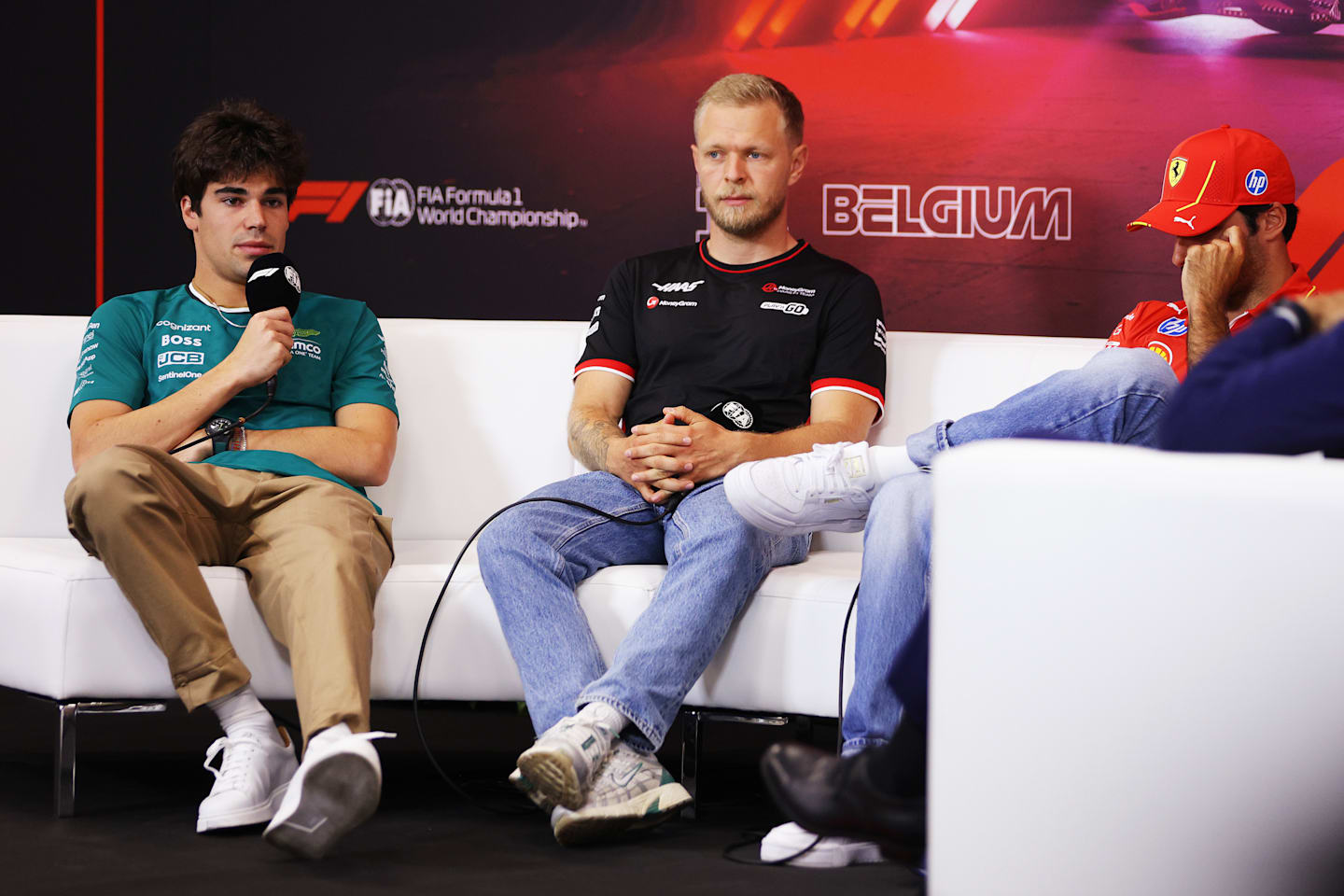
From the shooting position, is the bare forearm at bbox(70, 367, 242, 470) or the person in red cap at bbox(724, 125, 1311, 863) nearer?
the person in red cap at bbox(724, 125, 1311, 863)

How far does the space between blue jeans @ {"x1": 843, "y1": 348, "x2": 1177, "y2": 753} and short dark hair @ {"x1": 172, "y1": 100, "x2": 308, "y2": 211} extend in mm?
1383

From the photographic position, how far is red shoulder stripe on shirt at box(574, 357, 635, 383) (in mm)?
2615

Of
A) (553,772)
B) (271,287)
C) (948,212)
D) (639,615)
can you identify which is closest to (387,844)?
(553,772)

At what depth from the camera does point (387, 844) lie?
6.39ft

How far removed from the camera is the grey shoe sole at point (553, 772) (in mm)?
1786

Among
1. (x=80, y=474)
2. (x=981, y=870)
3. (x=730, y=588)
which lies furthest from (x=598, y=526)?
(x=981, y=870)

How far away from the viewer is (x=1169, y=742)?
3.46 ft

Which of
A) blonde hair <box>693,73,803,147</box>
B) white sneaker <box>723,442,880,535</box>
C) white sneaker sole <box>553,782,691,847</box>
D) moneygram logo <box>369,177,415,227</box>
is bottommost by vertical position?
white sneaker sole <box>553,782,691,847</box>

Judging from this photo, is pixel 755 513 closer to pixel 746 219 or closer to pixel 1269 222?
pixel 746 219

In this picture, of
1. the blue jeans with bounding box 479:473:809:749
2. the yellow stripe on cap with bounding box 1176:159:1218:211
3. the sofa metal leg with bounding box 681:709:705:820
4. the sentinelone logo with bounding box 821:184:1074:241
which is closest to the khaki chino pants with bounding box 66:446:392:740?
the blue jeans with bounding box 479:473:809:749

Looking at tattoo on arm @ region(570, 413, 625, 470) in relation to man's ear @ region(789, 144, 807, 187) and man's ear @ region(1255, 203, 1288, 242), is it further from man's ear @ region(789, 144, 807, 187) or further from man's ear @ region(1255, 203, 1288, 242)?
man's ear @ region(1255, 203, 1288, 242)

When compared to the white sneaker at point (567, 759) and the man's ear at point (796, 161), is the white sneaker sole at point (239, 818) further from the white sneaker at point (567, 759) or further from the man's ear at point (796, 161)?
the man's ear at point (796, 161)

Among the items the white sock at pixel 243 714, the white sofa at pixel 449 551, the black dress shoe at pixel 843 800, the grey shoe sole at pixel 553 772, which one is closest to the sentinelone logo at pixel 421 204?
the white sofa at pixel 449 551

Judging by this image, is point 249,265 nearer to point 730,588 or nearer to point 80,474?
point 80,474
